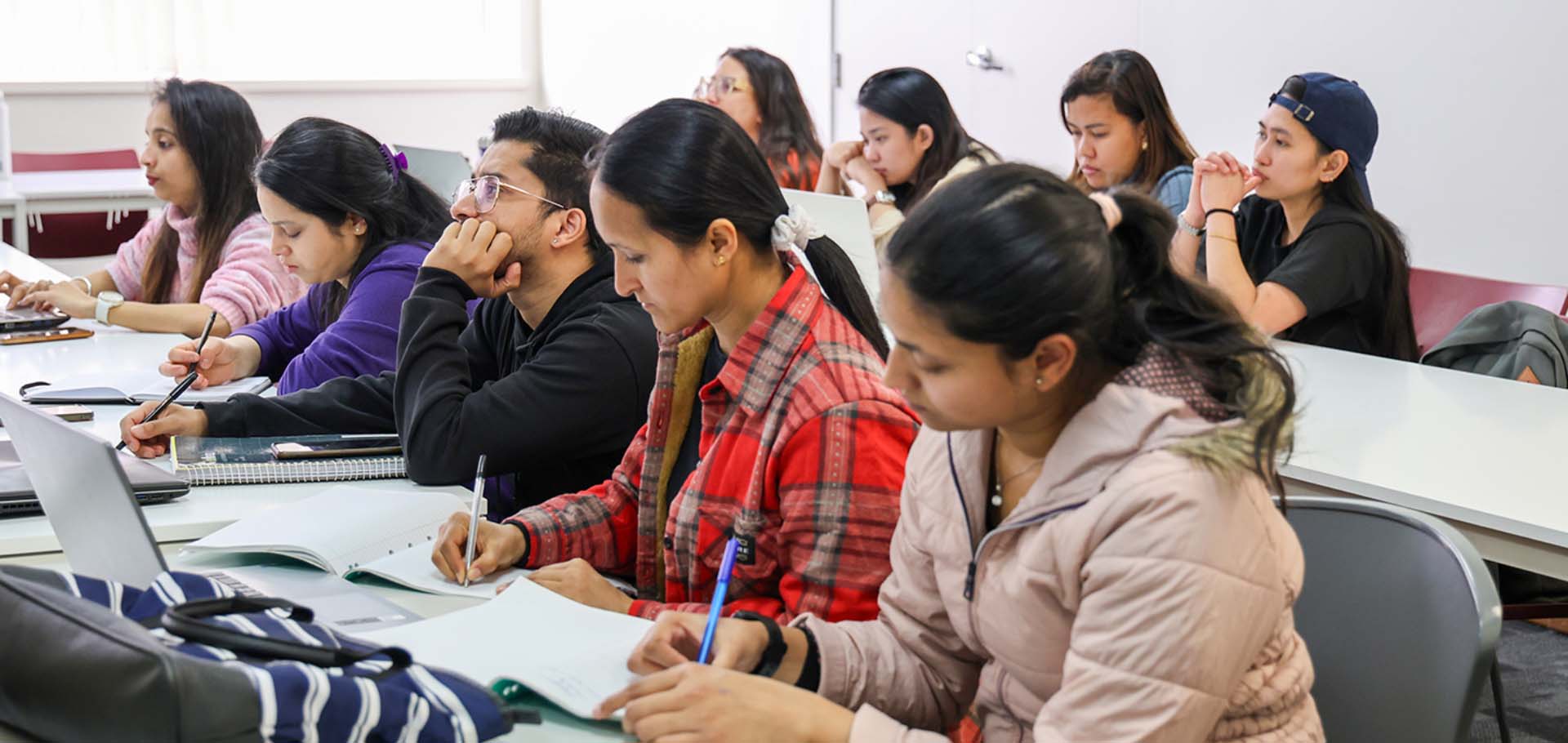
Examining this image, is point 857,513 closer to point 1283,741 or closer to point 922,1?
point 1283,741

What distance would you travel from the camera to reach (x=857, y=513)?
1.36 meters

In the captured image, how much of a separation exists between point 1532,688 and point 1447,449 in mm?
1023

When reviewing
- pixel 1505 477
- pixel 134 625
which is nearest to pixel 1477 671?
pixel 1505 477

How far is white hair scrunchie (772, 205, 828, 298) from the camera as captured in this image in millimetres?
1506

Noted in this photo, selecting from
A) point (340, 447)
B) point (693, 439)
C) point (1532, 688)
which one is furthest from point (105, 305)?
point (1532, 688)

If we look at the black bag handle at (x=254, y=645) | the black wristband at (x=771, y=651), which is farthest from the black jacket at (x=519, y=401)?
the black bag handle at (x=254, y=645)

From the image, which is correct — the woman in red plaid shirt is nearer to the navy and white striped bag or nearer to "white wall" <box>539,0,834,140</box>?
the navy and white striped bag

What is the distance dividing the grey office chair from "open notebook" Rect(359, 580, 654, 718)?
3.65 metres

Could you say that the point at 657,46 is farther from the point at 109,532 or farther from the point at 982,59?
the point at 109,532

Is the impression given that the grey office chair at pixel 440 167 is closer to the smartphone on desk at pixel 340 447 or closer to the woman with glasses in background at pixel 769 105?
the woman with glasses in background at pixel 769 105

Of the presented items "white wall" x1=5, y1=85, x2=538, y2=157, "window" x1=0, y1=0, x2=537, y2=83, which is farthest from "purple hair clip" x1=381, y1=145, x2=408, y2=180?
"window" x1=0, y1=0, x2=537, y2=83

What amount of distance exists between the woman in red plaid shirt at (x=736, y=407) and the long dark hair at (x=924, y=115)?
2.41 meters

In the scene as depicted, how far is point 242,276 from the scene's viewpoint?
2971 mm

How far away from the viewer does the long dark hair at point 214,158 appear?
314 centimetres
